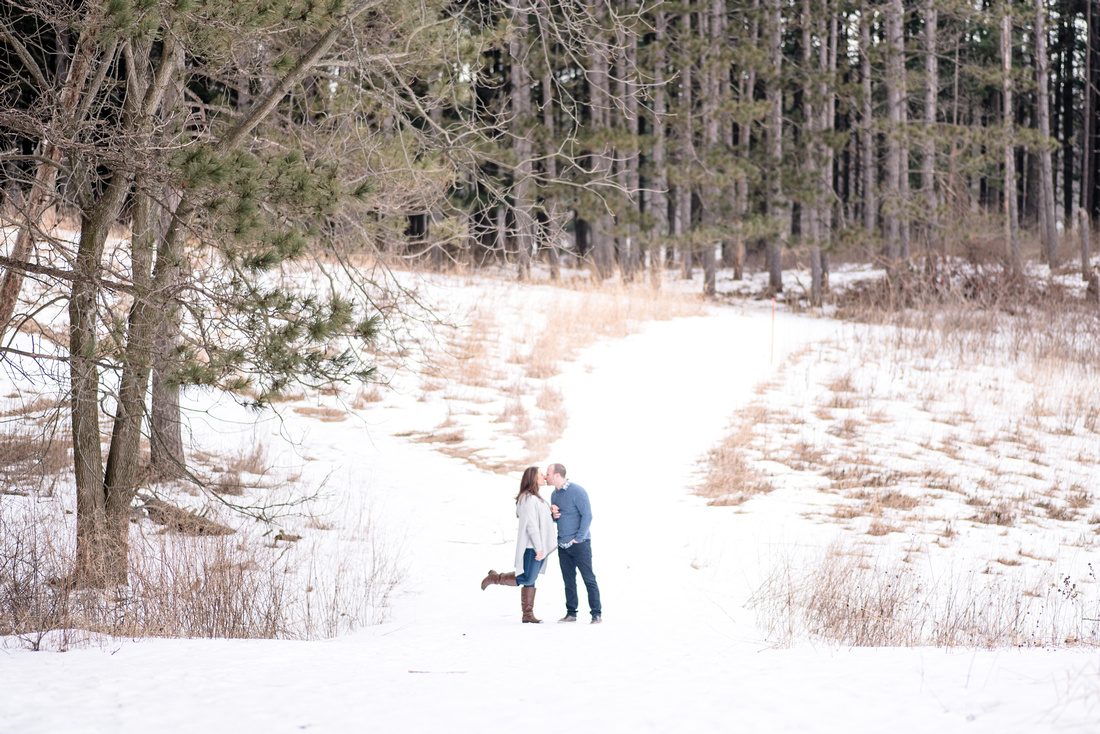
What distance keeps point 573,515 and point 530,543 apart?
1.18 ft

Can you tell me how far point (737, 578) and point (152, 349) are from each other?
188 inches

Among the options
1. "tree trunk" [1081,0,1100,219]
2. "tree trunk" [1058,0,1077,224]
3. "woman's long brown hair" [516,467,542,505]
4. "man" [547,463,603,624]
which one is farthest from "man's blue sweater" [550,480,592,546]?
"tree trunk" [1058,0,1077,224]

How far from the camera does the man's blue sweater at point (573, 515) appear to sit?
6141 millimetres

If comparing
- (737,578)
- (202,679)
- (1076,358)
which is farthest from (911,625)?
(1076,358)

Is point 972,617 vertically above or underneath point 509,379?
underneath

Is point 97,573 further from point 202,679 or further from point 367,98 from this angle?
point 367,98

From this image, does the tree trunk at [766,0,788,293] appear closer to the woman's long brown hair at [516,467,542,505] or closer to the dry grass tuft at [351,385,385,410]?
the dry grass tuft at [351,385,385,410]

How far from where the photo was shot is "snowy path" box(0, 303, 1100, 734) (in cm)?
342

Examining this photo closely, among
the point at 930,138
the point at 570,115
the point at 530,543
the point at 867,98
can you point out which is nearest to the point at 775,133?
the point at 867,98

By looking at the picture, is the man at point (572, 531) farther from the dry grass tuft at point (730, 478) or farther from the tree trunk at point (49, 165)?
the tree trunk at point (49, 165)

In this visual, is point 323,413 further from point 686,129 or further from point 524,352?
point 686,129

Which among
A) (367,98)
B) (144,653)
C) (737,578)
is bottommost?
(737,578)

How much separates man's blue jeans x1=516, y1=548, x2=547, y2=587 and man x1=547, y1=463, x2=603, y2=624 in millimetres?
182

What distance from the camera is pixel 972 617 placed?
5703mm
